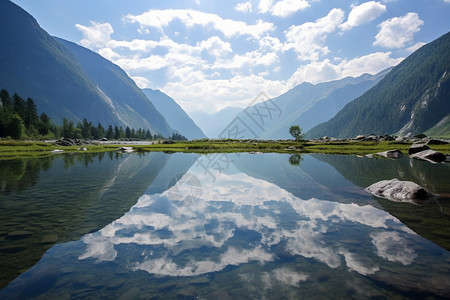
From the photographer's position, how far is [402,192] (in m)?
19.9

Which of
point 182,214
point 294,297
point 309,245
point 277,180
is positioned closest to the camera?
point 294,297

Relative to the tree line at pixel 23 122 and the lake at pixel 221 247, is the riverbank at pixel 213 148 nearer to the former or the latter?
the tree line at pixel 23 122

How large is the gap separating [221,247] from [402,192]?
1691 centimetres

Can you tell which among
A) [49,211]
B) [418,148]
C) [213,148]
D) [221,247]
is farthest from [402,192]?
[213,148]

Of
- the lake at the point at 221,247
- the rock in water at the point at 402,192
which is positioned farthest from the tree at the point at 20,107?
the rock in water at the point at 402,192

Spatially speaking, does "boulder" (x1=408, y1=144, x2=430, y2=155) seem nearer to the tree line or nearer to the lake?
the lake

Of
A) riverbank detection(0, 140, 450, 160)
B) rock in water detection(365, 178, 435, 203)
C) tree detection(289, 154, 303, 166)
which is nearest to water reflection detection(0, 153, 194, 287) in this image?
rock in water detection(365, 178, 435, 203)

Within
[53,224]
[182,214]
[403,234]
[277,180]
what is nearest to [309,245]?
[403,234]

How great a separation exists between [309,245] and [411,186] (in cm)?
1410

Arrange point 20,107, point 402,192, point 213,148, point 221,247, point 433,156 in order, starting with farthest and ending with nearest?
point 20,107 → point 213,148 → point 433,156 → point 402,192 → point 221,247

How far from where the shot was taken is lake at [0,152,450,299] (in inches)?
311

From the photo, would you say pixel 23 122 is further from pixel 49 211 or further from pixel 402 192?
pixel 402 192

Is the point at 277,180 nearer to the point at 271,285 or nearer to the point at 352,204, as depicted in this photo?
the point at 352,204

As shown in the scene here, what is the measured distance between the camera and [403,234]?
40.4 ft
